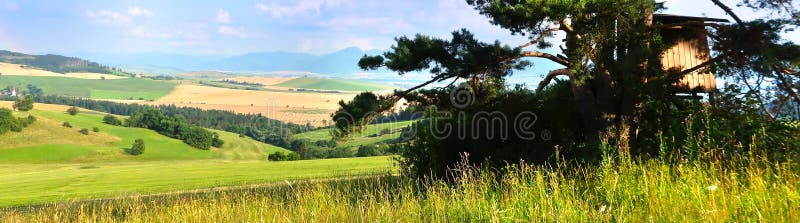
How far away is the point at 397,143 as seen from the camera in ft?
52.8

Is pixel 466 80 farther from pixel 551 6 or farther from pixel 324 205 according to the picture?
pixel 324 205

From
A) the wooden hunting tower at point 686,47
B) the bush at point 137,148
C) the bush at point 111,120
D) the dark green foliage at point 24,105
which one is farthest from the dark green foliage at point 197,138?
the wooden hunting tower at point 686,47

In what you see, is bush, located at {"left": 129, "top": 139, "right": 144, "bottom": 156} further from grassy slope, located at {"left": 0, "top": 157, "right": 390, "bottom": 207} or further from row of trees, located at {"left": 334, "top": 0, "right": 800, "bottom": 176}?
row of trees, located at {"left": 334, "top": 0, "right": 800, "bottom": 176}

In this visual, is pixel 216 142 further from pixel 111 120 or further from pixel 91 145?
pixel 111 120

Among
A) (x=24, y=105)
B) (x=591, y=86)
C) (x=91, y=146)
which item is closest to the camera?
(x=591, y=86)

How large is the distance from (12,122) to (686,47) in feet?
403

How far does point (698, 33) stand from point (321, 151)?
266 feet

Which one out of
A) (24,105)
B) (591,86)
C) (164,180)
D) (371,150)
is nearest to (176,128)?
(24,105)

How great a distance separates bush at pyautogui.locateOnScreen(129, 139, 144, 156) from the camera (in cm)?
9925

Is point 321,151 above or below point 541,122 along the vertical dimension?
below

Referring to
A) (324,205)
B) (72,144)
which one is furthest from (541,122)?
(72,144)

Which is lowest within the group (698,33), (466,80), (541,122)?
(541,122)

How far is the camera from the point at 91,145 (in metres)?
101

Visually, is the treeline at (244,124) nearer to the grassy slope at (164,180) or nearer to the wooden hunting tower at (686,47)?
the grassy slope at (164,180)
